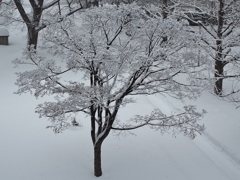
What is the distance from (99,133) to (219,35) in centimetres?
771

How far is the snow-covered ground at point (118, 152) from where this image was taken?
24.5ft

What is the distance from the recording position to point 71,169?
24.8 feet

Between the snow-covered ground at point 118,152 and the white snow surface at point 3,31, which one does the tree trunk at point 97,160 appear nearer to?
the snow-covered ground at point 118,152

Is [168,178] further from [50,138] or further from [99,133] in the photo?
[50,138]

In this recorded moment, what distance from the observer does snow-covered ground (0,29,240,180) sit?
24.5ft

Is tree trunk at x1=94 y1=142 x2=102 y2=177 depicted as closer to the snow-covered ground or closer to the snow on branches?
the snow-covered ground

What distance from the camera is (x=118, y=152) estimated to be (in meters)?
8.47

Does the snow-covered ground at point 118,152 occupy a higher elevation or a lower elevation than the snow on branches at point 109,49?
lower

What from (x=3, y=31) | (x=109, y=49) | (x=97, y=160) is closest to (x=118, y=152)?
(x=97, y=160)

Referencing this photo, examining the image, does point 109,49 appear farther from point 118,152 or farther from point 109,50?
point 118,152

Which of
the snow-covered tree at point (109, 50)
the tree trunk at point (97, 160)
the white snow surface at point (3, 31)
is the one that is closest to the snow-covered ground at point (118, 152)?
the tree trunk at point (97, 160)

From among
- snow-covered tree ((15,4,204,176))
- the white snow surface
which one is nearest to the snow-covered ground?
snow-covered tree ((15,4,204,176))

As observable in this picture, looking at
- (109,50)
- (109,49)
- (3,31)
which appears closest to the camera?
(109,50)

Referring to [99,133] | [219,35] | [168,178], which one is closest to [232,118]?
[219,35]
